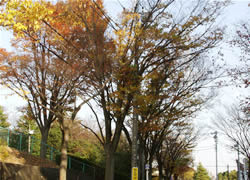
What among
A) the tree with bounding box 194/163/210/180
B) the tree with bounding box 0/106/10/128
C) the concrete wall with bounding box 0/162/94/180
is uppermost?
the tree with bounding box 0/106/10/128

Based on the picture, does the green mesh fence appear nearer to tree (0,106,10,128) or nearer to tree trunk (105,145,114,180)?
tree trunk (105,145,114,180)

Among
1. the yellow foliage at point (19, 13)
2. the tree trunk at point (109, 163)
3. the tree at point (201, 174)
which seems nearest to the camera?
the yellow foliage at point (19, 13)

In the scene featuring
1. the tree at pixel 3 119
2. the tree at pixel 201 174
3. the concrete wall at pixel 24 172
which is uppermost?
the tree at pixel 3 119

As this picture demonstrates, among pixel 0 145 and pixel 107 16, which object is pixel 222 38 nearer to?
pixel 107 16

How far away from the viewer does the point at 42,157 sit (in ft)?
61.7

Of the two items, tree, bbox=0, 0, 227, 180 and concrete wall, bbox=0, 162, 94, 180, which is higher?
tree, bbox=0, 0, 227, 180

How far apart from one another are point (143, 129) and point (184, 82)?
12.7ft

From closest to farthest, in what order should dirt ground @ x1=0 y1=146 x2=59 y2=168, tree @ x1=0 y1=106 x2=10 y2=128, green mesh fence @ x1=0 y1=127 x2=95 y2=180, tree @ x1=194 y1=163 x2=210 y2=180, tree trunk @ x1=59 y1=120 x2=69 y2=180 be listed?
tree trunk @ x1=59 y1=120 x2=69 y2=180, dirt ground @ x1=0 y1=146 x2=59 y2=168, green mesh fence @ x1=0 y1=127 x2=95 y2=180, tree @ x1=0 y1=106 x2=10 y2=128, tree @ x1=194 y1=163 x2=210 y2=180

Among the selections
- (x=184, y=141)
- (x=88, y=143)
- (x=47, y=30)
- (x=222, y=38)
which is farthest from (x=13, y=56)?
(x=88, y=143)

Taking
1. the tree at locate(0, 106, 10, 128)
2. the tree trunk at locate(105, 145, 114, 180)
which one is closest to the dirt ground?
the tree trunk at locate(105, 145, 114, 180)

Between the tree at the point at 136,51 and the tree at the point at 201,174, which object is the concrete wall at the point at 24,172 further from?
the tree at the point at 201,174

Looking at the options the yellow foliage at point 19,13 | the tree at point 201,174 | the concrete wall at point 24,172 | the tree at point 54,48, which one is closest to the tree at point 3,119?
the tree at point 54,48

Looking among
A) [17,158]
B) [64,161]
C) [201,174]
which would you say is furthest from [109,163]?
[201,174]

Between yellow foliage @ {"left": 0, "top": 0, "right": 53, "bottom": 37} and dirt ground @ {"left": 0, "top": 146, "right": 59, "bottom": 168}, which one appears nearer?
yellow foliage @ {"left": 0, "top": 0, "right": 53, "bottom": 37}
